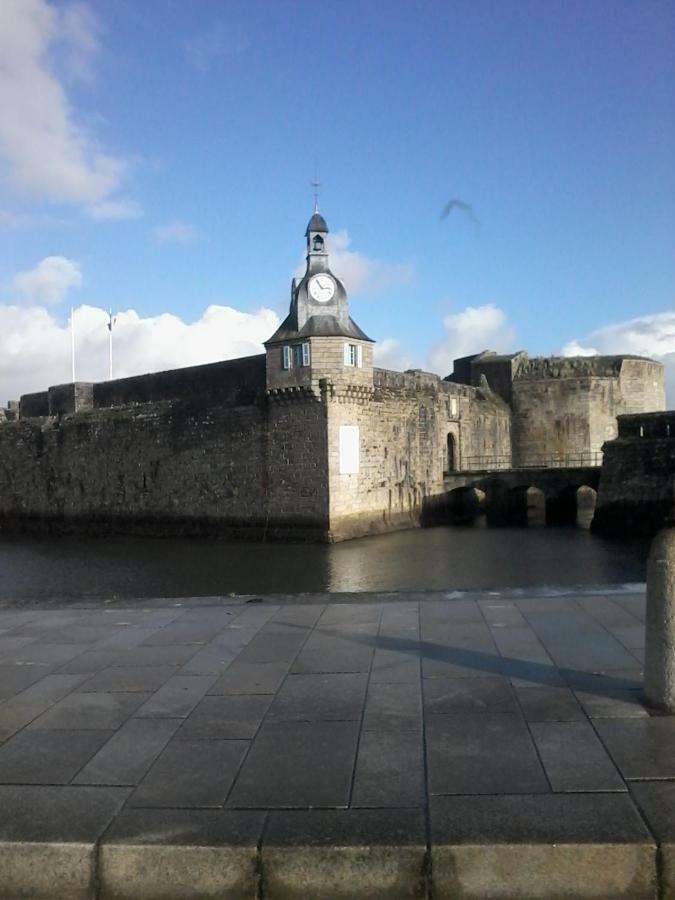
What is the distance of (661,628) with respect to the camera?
3703 millimetres

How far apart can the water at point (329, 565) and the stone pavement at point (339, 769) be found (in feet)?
30.5

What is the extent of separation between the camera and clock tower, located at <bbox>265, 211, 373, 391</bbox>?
22.8 meters

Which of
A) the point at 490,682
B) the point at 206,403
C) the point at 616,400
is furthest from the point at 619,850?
the point at 616,400

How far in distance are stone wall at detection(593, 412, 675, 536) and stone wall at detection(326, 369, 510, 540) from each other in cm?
626

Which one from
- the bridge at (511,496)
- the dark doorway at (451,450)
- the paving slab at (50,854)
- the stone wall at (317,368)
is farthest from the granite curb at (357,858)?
the dark doorway at (451,450)

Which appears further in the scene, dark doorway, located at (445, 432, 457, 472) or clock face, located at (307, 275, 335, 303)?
dark doorway, located at (445, 432, 457, 472)

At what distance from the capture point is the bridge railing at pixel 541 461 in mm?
35125

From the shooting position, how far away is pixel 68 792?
3.04 m

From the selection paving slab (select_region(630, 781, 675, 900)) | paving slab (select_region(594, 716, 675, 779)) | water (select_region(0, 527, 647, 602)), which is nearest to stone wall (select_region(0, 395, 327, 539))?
water (select_region(0, 527, 647, 602))

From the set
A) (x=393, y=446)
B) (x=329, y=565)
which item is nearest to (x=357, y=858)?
(x=329, y=565)

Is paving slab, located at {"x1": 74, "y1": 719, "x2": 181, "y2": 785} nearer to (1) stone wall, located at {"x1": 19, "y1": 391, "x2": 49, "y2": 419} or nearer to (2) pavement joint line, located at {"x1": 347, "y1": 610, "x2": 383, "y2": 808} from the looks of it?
(2) pavement joint line, located at {"x1": 347, "y1": 610, "x2": 383, "y2": 808}

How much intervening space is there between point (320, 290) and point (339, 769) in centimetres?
2060

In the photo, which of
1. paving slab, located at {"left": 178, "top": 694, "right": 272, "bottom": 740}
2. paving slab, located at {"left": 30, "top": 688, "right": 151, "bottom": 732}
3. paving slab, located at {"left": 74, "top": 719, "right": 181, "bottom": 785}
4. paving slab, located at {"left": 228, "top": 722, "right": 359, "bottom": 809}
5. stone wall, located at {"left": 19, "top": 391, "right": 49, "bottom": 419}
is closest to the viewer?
paving slab, located at {"left": 228, "top": 722, "right": 359, "bottom": 809}

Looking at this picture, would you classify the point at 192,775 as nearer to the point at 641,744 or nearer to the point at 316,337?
the point at 641,744
